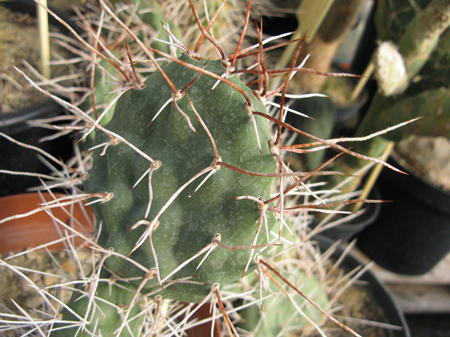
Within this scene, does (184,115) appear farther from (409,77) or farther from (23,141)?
(409,77)

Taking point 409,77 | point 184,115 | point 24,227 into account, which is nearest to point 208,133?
point 184,115

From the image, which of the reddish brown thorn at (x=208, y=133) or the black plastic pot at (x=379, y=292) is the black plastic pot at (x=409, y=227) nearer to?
the black plastic pot at (x=379, y=292)

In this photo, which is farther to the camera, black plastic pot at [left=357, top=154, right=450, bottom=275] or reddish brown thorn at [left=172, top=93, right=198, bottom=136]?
black plastic pot at [left=357, top=154, right=450, bottom=275]

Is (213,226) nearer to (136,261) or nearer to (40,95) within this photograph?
(136,261)

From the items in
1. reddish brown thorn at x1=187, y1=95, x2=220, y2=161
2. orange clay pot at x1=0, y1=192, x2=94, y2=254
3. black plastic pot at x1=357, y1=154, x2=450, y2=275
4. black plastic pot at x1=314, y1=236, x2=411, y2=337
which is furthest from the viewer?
black plastic pot at x1=357, y1=154, x2=450, y2=275

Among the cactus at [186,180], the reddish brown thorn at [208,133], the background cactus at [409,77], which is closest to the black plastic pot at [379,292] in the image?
the background cactus at [409,77]

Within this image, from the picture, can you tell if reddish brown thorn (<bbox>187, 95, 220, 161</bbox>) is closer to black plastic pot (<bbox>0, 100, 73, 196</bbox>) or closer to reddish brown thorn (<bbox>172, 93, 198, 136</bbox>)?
reddish brown thorn (<bbox>172, 93, 198, 136</bbox>)

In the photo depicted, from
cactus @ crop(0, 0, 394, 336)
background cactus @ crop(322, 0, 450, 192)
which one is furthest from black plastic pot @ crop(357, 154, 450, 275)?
cactus @ crop(0, 0, 394, 336)
